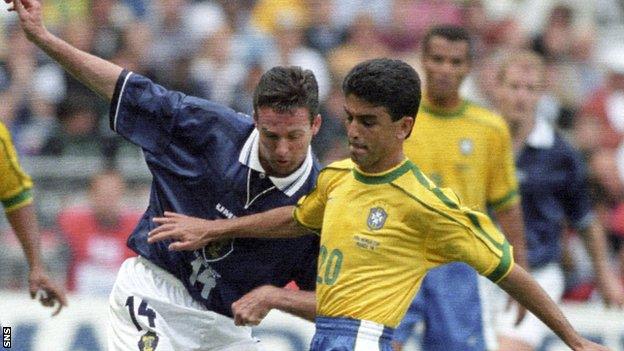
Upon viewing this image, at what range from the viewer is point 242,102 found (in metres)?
12.5

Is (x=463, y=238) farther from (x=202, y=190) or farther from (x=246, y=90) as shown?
(x=246, y=90)

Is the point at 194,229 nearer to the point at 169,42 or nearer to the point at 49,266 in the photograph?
the point at 49,266

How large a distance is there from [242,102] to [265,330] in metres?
2.66

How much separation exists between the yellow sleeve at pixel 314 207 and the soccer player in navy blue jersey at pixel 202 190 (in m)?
0.16

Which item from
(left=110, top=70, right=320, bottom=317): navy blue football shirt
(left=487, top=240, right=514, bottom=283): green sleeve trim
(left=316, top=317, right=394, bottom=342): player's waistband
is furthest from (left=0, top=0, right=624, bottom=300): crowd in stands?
(left=487, top=240, right=514, bottom=283): green sleeve trim

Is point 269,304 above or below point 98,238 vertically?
above

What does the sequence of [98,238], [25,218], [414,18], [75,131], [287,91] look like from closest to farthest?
[287,91], [25,218], [98,238], [75,131], [414,18]

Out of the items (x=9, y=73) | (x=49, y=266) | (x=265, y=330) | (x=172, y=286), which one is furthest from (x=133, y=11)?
(x=172, y=286)

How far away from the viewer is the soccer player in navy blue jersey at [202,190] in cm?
670

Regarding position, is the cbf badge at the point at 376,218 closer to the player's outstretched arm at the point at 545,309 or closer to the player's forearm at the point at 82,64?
the player's outstretched arm at the point at 545,309

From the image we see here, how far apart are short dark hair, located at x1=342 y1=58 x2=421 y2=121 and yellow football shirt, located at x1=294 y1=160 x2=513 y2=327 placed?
0.79 feet

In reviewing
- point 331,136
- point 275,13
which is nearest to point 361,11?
point 275,13

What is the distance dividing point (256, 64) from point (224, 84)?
399 millimetres

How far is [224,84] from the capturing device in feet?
42.0
